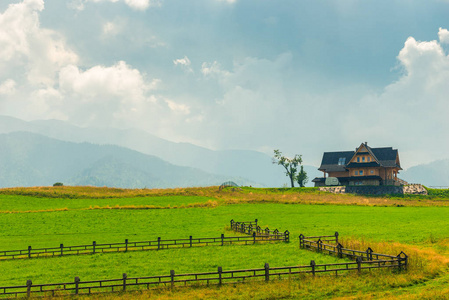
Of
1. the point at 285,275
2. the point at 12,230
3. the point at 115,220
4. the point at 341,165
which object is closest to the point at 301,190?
the point at 341,165

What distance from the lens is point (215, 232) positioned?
50562 millimetres

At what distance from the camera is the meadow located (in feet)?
79.9

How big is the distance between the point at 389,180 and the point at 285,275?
95.2 m

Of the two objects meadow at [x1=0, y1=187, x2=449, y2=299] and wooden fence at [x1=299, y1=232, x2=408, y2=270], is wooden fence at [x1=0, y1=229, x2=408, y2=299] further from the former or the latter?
meadow at [x1=0, y1=187, x2=449, y2=299]

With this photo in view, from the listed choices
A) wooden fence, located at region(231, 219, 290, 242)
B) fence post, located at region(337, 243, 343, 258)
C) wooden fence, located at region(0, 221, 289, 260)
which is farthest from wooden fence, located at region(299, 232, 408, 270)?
wooden fence, located at region(0, 221, 289, 260)

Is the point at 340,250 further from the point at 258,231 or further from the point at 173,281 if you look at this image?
the point at 173,281

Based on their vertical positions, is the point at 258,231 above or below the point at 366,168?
below

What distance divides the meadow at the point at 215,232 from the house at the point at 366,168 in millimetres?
15865

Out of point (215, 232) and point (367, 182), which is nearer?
point (215, 232)

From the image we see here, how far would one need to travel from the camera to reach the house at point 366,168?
374ft

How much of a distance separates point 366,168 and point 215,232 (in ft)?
255

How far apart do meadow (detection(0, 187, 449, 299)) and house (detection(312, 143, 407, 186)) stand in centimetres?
1586

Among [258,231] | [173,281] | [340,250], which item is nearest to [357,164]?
[258,231]

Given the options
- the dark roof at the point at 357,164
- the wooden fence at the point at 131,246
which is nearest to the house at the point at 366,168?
the dark roof at the point at 357,164
